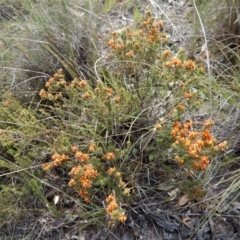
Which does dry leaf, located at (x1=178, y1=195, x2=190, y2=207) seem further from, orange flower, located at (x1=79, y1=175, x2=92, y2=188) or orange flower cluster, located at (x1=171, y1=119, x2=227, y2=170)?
orange flower, located at (x1=79, y1=175, x2=92, y2=188)

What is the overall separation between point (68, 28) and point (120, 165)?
107 centimetres

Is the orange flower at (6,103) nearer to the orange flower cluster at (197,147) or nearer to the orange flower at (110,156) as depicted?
the orange flower at (110,156)

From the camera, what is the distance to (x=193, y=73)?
2.06 meters

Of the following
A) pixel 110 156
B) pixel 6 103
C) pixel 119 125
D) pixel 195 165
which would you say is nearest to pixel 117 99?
pixel 119 125

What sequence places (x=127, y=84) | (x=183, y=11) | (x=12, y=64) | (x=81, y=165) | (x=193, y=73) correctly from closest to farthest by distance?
→ (x=81, y=165)
(x=193, y=73)
(x=127, y=84)
(x=12, y=64)
(x=183, y=11)

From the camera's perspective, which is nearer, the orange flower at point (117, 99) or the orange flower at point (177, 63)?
the orange flower at point (177, 63)

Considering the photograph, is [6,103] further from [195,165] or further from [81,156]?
[195,165]

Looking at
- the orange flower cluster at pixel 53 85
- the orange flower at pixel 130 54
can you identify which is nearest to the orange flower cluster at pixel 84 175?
the orange flower cluster at pixel 53 85

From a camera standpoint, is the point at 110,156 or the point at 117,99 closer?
the point at 110,156

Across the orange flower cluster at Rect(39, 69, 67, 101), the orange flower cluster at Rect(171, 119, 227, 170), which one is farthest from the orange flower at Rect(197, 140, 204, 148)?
the orange flower cluster at Rect(39, 69, 67, 101)

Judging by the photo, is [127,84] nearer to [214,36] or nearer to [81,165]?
[81,165]

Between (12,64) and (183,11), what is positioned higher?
(183,11)

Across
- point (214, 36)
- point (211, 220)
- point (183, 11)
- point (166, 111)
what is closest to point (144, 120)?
point (166, 111)

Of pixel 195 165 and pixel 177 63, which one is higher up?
pixel 177 63
